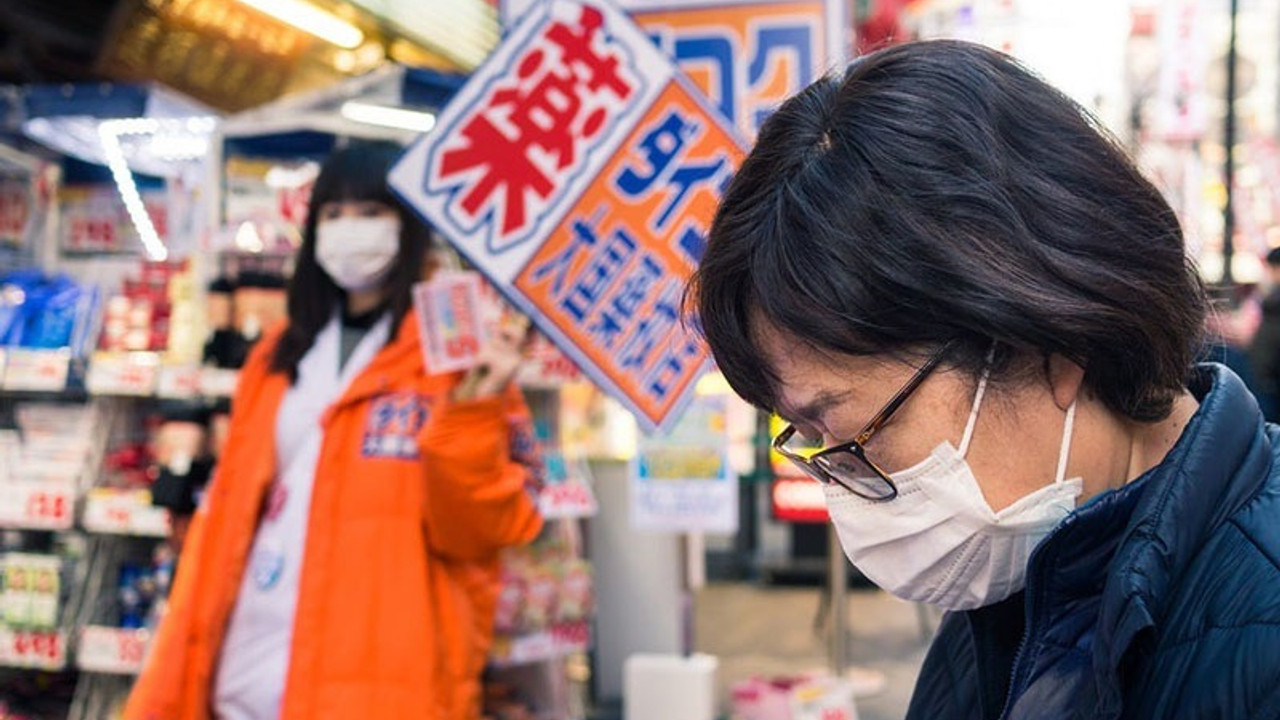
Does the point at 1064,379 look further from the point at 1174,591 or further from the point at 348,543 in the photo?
the point at 348,543

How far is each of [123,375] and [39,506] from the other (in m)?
0.55

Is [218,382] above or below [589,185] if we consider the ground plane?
below

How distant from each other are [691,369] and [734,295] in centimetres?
163

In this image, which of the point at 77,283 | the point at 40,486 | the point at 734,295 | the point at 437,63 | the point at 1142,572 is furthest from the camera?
the point at 437,63

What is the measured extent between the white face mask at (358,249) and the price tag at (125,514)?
1.57 m

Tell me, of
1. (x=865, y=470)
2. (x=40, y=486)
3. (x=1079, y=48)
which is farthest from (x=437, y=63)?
(x=865, y=470)

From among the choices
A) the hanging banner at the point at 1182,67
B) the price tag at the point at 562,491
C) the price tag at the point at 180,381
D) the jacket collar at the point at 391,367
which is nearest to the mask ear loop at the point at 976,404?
the jacket collar at the point at 391,367

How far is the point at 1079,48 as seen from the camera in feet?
30.3

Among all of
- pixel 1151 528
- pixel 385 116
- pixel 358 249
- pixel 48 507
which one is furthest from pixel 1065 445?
pixel 48 507

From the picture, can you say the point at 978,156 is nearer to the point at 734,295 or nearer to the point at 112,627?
the point at 734,295

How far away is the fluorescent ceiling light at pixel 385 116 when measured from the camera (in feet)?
15.4

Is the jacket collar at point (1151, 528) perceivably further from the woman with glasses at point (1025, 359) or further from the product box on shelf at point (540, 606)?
the product box on shelf at point (540, 606)

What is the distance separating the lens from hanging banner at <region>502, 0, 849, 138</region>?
11.8ft

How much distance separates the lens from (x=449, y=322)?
112 inches
